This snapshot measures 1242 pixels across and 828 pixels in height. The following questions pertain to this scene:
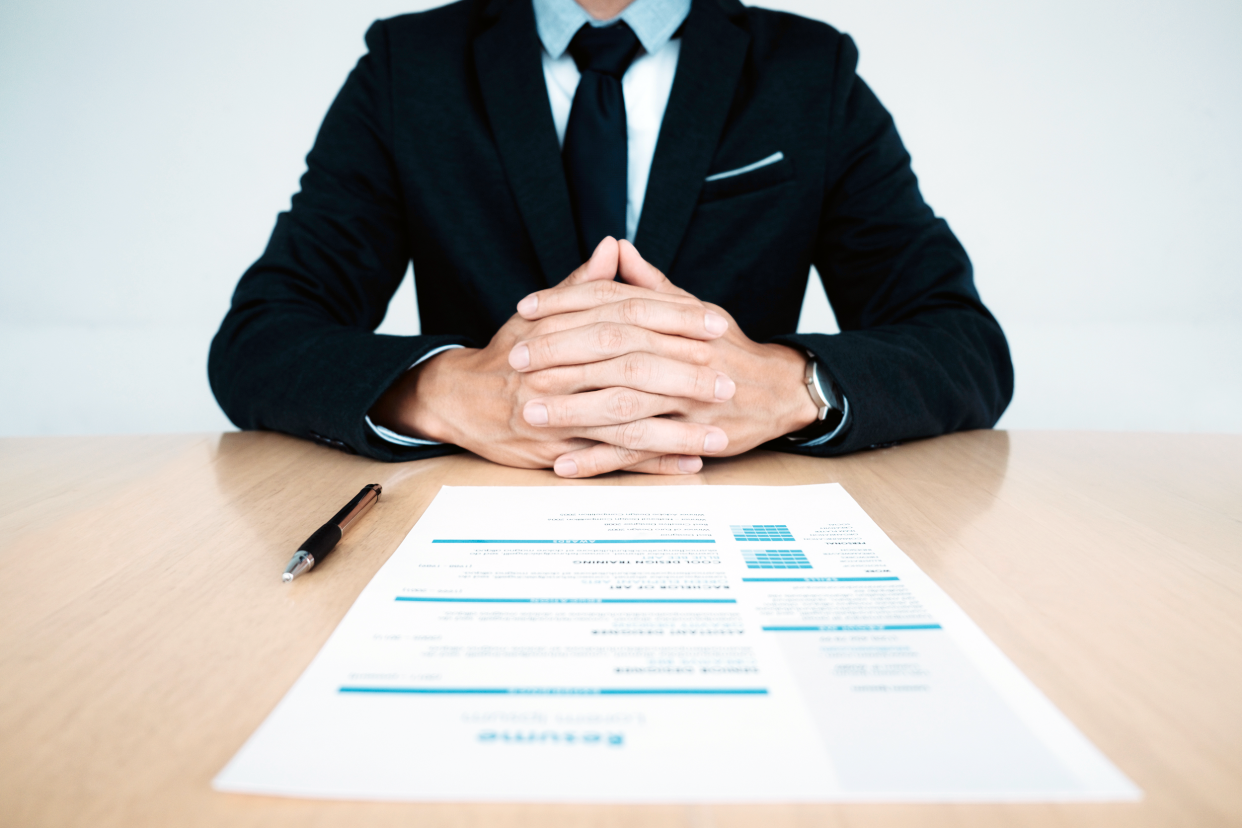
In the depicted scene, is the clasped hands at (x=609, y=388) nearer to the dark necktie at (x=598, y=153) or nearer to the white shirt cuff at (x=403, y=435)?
the white shirt cuff at (x=403, y=435)

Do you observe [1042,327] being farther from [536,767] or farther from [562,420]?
[536,767]

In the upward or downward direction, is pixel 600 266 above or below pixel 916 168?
below

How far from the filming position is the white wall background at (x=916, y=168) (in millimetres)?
2791

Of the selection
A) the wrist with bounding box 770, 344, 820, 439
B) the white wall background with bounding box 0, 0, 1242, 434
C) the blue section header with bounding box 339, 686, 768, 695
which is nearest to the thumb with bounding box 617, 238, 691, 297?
the wrist with bounding box 770, 344, 820, 439

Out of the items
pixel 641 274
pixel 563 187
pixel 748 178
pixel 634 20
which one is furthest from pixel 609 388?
pixel 634 20

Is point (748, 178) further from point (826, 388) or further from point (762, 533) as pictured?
point (762, 533)

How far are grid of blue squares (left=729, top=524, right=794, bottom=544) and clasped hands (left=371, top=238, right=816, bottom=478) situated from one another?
0.19m

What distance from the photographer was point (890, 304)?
1205 millimetres

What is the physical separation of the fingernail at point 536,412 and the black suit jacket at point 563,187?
55 cm

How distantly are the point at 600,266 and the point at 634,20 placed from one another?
29.1 inches

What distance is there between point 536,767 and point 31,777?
218 mm

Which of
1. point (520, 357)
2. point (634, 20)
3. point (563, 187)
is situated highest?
point (634, 20)

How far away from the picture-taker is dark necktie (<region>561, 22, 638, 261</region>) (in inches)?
48.4

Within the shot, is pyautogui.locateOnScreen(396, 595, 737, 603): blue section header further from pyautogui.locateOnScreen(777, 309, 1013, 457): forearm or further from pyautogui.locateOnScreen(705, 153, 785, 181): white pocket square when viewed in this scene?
pyautogui.locateOnScreen(705, 153, 785, 181): white pocket square
